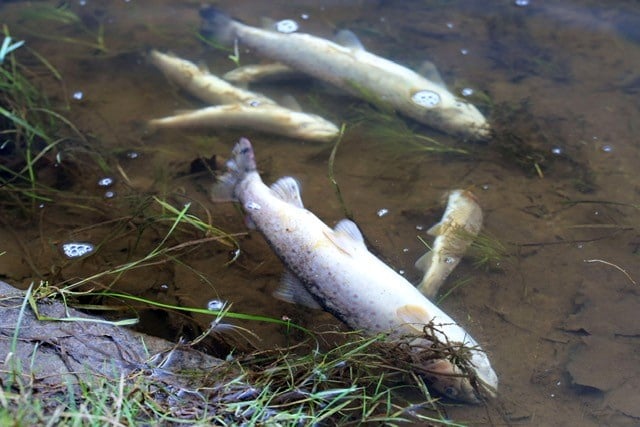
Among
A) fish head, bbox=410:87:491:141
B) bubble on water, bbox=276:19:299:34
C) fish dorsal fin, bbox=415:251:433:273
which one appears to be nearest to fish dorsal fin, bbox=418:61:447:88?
fish head, bbox=410:87:491:141

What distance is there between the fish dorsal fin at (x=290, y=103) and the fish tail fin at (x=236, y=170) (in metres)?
1.33

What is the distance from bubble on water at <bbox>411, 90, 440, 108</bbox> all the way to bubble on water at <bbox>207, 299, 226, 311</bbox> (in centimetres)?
253

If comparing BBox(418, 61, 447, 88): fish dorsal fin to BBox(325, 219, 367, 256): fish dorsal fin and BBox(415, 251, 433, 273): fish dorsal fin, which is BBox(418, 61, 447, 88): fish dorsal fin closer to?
BBox(415, 251, 433, 273): fish dorsal fin

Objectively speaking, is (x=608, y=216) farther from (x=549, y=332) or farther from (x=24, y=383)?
(x=24, y=383)

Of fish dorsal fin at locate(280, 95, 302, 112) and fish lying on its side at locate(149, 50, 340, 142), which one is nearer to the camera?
fish lying on its side at locate(149, 50, 340, 142)

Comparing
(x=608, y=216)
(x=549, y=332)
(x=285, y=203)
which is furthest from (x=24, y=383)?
(x=608, y=216)

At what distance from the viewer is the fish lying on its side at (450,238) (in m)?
4.08

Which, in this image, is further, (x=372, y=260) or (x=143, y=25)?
(x=143, y=25)

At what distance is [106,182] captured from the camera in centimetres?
508

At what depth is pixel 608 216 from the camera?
462 cm

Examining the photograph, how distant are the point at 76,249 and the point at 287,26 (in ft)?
11.3

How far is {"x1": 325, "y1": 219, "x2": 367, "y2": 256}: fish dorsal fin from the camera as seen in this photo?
12.8 feet

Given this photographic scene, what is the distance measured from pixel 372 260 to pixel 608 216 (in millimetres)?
1940

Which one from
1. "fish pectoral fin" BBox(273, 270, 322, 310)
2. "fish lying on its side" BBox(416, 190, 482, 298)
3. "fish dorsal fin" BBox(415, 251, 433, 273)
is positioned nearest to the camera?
"fish pectoral fin" BBox(273, 270, 322, 310)
